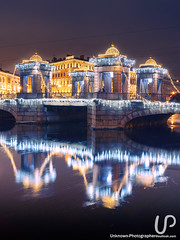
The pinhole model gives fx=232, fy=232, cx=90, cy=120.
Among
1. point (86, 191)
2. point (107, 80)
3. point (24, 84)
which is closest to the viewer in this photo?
point (86, 191)

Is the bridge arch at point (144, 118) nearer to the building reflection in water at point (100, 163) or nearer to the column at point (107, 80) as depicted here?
the building reflection in water at point (100, 163)

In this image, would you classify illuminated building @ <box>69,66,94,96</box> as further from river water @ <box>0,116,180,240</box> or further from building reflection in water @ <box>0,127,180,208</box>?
river water @ <box>0,116,180,240</box>

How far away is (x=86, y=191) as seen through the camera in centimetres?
1098

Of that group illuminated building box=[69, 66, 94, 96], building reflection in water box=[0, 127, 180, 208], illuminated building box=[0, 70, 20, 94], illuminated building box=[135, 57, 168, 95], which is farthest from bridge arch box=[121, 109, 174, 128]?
illuminated building box=[0, 70, 20, 94]

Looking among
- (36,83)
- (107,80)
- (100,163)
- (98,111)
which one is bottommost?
(100,163)

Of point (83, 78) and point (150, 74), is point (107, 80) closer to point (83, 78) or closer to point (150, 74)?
point (150, 74)

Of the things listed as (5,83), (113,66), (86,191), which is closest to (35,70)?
(113,66)

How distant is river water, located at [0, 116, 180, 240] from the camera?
25.8ft

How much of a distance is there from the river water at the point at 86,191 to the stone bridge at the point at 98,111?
31.3 ft

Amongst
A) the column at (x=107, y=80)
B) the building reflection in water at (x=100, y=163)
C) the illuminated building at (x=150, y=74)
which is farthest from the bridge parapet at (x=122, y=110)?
the illuminated building at (x=150, y=74)

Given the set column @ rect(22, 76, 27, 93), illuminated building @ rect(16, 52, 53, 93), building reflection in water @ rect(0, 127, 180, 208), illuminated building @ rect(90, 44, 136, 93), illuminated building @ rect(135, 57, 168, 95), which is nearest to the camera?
building reflection in water @ rect(0, 127, 180, 208)

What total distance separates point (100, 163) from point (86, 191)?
17.4 ft

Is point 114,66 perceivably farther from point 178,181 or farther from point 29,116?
point 178,181

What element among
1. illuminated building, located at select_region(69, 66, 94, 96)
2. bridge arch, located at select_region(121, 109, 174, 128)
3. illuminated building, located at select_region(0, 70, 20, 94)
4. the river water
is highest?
illuminated building, located at select_region(0, 70, 20, 94)
